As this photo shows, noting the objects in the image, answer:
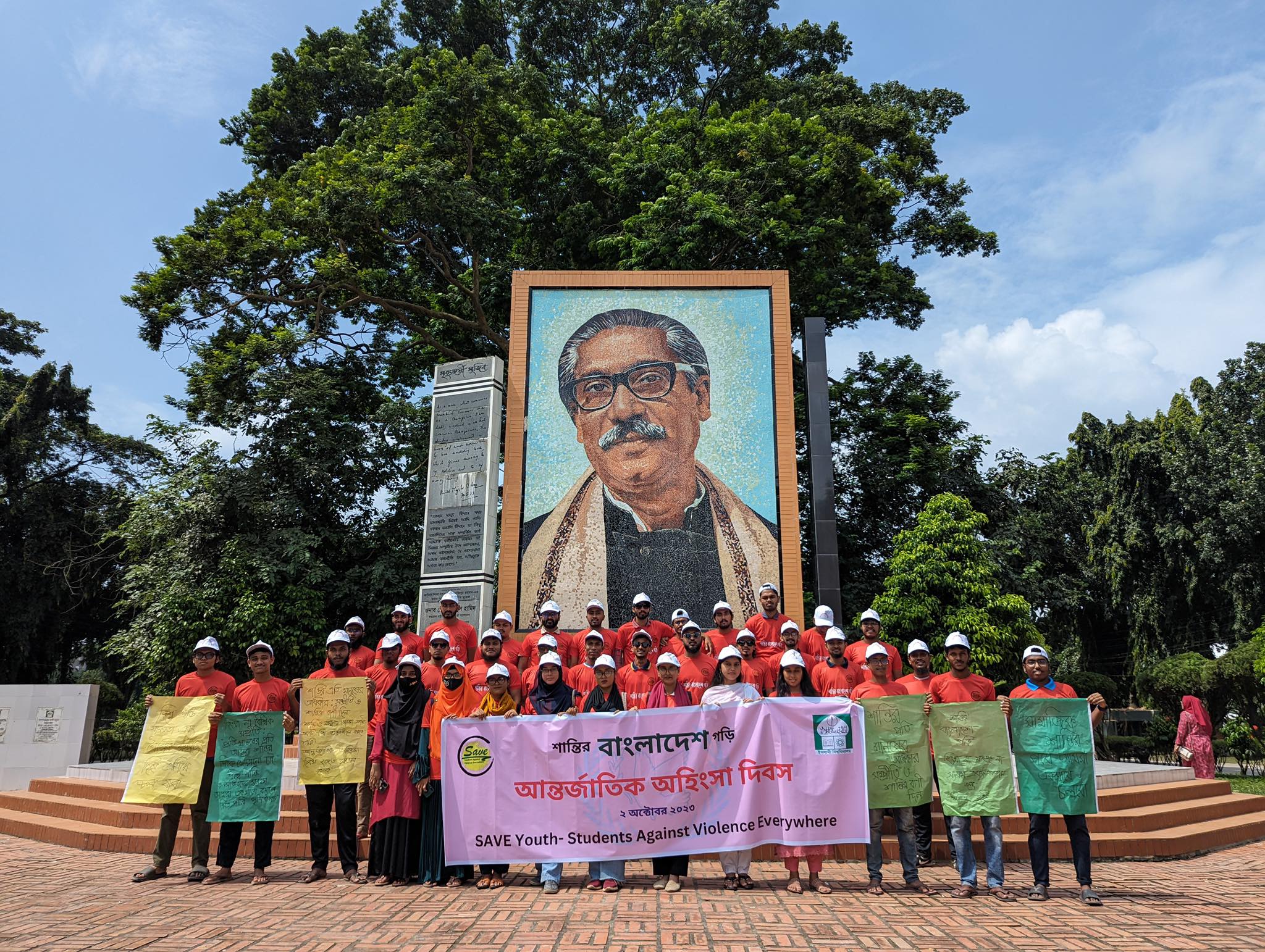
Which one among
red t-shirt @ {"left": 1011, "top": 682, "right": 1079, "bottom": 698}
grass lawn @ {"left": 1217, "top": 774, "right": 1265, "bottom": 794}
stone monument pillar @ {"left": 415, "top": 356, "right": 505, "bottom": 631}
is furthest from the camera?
grass lawn @ {"left": 1217, "top": 774, "right": 1265, "bottom": 794}

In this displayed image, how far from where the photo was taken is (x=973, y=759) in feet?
21.3

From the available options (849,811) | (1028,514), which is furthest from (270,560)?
(1028,514)

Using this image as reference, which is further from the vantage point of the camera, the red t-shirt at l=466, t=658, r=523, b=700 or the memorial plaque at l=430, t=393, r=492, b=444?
the memorial plaque at l=430, t=393, r=492, b=444

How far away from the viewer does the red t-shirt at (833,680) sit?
717cm

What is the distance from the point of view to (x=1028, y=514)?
75.4 feet

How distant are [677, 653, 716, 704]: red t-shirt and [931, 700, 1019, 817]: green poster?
1835 millimetres

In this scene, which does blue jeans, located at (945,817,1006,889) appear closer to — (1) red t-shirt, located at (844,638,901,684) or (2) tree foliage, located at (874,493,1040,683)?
(1) red t-shirt, located at (844,638,901,684)

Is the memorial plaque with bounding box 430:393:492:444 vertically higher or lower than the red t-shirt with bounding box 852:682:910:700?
higher

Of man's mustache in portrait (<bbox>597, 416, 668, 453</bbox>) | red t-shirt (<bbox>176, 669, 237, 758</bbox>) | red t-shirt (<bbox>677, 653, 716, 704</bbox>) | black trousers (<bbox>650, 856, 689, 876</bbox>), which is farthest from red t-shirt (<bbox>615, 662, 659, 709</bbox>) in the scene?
man's mustache in portrait (<bbox>597, 416, 668, 453</bbox>)

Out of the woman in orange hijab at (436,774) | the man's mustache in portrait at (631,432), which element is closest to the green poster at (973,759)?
the woman in orange hijab at (436,774)

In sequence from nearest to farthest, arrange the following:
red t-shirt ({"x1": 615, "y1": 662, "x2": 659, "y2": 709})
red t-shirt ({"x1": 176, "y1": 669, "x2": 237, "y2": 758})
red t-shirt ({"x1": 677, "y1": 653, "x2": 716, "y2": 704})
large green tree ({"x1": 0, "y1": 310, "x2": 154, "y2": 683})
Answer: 1. red t-shirt ({"x1": 677, "y1": 653, "x2": 716, "y2": 704})
2. red t-shirt ({"x1": 615, "y1": 662, "x2": 659, "y2": 709})
3. red t-shirt ({"x1": 176, "y1": 669, "x2": 237, "y2": 758})
4. large green tree ({"x1": 0, "y1": 310, "x2": 154, "y2": 683})

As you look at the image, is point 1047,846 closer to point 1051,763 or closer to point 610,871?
point 1051,763

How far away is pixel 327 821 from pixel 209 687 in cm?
157

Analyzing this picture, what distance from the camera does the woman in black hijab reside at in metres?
6.67
